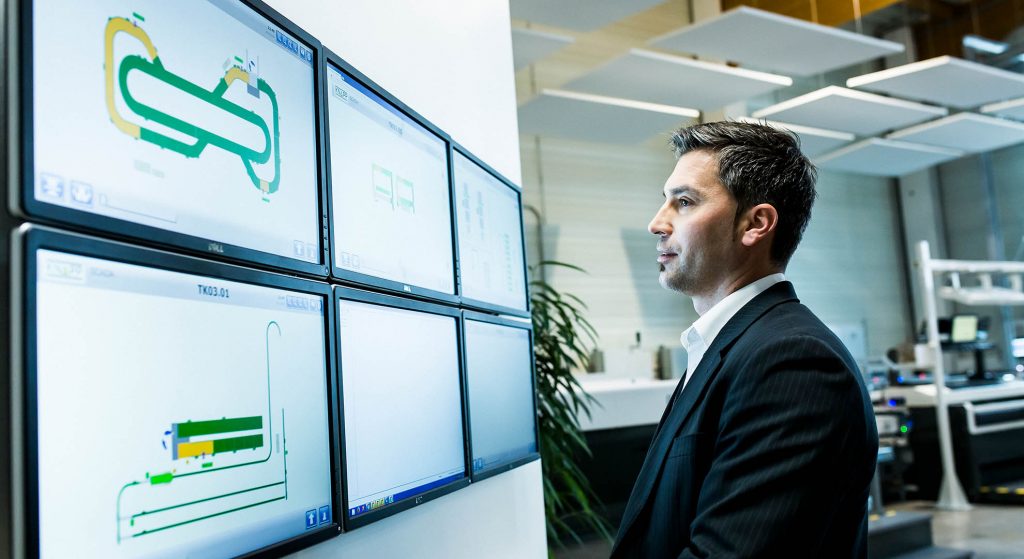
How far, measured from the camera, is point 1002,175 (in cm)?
933

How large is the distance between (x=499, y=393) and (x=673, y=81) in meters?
3.98

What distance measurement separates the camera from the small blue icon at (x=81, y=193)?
0.87 metres

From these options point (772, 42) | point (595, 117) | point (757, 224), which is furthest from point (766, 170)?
point (595, 117)

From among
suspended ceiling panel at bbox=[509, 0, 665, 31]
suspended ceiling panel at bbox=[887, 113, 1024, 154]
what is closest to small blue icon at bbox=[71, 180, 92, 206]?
suspended ceiling panel at bbox=[509, 0, 665, 31]

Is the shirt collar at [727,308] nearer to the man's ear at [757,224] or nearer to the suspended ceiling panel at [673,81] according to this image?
the man's ear at [757,224]

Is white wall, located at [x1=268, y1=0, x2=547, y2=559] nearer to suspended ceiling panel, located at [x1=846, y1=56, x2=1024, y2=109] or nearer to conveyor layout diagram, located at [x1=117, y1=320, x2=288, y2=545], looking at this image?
conveyor layout diagram, located at [x1=117, y1=320, x2=288, y2=545]

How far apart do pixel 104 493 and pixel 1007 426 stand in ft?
24.7

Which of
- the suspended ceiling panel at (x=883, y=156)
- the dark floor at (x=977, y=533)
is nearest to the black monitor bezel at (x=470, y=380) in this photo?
the dark floor at (x=977, y=533)

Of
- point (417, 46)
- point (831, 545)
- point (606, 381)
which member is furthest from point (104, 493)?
point (606, 381)

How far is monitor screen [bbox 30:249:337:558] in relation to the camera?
32.8 inches

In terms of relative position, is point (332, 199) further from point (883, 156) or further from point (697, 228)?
point (883, 156)

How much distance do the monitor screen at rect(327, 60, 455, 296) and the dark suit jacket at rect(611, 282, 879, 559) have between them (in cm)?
62

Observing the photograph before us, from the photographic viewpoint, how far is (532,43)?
500cm

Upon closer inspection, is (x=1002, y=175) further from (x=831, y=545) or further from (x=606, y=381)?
(x=831, y=545)
